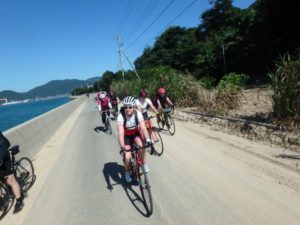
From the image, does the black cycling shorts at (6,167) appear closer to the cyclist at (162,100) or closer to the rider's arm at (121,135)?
the rider's arm at (121,135)

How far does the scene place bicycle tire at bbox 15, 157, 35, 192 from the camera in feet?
25.6

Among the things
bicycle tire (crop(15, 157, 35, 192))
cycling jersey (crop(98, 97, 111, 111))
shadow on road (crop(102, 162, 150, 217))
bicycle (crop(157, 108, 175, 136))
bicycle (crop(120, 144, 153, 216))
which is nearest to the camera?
bicycle (crop(120, 144, 153, 216))

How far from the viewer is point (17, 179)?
297 inches

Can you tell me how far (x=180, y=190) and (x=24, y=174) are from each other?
394 centimetres

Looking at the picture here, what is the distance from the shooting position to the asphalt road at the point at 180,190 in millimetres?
5301

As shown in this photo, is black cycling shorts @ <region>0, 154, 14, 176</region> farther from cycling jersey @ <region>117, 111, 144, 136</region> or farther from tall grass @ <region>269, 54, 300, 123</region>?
tall grass @ <region>269, 54, 300, 123</region>

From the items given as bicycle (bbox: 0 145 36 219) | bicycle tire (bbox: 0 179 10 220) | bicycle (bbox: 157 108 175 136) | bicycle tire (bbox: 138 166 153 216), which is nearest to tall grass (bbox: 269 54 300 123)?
bicycle (bbox: 157 108 175 136)

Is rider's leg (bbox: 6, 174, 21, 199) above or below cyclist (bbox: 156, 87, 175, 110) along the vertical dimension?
below

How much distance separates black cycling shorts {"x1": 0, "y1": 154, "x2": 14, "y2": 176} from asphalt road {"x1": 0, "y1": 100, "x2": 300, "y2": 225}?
788mm

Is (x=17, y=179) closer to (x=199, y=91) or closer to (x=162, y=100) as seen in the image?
(x=162, y=100)

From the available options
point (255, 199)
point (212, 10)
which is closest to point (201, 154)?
point (255, 199)

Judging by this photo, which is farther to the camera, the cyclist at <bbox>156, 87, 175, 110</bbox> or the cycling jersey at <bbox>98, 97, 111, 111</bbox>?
the cycling jersey at <bbox>98, 97, 111, 111</bbox>

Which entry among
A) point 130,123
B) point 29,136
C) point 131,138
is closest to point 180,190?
point 131,138

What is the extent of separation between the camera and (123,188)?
7016 millimetres
